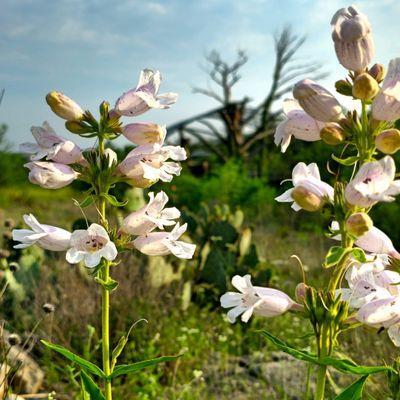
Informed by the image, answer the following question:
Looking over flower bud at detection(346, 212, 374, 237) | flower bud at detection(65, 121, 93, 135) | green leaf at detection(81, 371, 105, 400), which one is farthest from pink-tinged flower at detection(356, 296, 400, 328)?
flower bud at detection(65, 121, 93, 135)

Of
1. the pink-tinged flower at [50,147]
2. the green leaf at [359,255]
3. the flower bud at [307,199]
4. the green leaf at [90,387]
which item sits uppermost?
the flower bud at [307,199]

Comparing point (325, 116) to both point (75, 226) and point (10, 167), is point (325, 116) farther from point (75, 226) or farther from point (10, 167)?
point (10, 167)

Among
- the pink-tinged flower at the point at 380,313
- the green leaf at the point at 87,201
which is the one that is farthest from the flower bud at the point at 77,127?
the pink-tinged flower at the point at 380,313

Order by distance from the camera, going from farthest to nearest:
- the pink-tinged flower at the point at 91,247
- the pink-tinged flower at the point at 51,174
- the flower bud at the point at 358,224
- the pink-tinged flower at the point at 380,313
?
the pink-tinged flower at the point at 51,174 < the pink-tinged flower at the point at 91,247 < the pink-tinged flower at the point at 380,313 < the flower bud at the point at 358,224

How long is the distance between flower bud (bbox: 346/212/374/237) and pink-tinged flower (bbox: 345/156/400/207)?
0.04 m

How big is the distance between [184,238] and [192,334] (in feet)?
2.44

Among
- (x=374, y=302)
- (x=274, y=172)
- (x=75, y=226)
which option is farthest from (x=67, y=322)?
(x=274, y=172)

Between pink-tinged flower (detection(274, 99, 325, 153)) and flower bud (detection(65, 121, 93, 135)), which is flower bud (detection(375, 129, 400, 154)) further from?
flower bud (detection(65, 121, 93, 135))

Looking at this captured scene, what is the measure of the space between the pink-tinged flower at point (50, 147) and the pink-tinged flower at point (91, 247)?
22cm

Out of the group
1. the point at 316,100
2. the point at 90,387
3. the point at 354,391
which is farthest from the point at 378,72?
the point at 90,387

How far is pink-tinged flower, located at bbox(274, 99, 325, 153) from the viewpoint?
5.07 feet

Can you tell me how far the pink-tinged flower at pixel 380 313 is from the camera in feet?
4.79

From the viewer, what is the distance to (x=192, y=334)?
4.32 m

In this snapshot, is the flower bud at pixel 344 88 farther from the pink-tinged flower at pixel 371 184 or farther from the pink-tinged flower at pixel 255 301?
the pink-tinged flower at pixel 255 301
